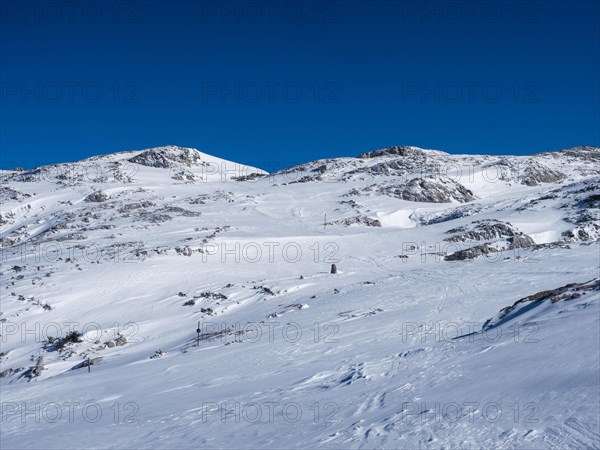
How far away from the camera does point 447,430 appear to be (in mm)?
7551

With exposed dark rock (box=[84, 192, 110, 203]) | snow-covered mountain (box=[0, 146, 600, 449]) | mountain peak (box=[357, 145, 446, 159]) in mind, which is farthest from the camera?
mountain peak (box=[357, 145, 446, 159])

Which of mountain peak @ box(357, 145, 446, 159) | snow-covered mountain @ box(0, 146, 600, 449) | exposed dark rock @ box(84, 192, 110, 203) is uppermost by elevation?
mountain peak @ box(357, 145, 446, 159)

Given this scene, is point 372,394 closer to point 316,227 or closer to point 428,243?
point 428,243

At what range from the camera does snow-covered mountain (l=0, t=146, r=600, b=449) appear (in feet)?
29.0

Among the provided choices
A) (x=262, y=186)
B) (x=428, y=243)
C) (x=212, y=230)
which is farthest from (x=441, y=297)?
(x=262, y=186)

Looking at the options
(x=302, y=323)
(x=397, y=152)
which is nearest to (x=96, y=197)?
(x=302, y=323)

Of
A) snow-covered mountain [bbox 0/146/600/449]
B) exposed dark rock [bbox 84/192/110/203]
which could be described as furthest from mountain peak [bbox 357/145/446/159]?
exposed dark rock [bbox 84/192/110/203]

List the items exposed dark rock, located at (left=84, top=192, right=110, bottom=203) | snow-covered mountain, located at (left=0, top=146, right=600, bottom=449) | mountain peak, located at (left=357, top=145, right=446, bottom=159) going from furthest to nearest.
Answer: mountain peak, located at (left=357, top=145, right=446, bottom=159) → exposed dark rock, located at (left=84, top=192, right=110, bottom=203) → snow-covered mountain, located at (left=0, top=146, right=600, bottom=449)

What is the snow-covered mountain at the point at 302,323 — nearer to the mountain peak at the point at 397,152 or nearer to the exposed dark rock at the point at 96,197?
the exposed dark rock at the point at 96,197

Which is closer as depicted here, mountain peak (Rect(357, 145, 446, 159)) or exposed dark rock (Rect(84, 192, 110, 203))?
exposed dark rock (Rect(84, 192, 110, 203))

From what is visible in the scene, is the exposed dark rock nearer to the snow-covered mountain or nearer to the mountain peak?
the snow-covered mountain

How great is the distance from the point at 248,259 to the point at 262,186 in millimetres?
42626

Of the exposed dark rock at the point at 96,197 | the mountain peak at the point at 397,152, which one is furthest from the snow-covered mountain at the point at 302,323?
the mountain peak at the point at 397,152

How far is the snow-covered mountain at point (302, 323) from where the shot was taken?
348 inches
